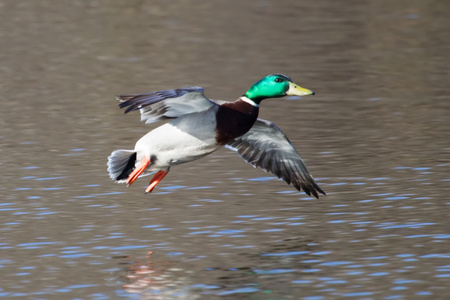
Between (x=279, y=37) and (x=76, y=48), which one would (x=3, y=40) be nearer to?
(x=76, y=48)

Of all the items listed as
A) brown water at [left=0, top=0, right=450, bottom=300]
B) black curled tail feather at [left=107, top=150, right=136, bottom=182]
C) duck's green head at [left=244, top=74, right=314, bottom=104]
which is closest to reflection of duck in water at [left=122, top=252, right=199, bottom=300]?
brown water at [left=0, top=0, right=450, bottom=300]

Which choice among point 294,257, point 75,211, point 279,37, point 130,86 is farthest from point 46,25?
point 294,257

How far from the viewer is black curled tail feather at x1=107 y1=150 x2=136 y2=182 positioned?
11578 mm

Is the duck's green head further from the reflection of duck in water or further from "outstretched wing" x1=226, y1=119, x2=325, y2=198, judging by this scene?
the reflection of duck in water

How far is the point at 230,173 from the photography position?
45.1 ft

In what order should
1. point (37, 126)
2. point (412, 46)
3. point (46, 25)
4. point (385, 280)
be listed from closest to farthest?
point (385, 280) → point (37, 126) → point (412, 46) → point (46, 25)

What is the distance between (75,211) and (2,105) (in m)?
7.01

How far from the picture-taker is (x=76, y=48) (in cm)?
2395

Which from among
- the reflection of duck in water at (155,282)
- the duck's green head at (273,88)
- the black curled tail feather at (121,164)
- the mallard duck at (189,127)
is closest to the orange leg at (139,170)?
the mallard duck at (189,127)

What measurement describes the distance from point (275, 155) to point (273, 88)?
3.46 feet

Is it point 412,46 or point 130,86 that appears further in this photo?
point 412,46

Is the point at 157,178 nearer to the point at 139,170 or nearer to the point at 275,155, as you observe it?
the point at 139,170

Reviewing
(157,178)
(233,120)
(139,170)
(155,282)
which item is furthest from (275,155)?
(155,282)

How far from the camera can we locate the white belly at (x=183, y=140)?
11.2 m
